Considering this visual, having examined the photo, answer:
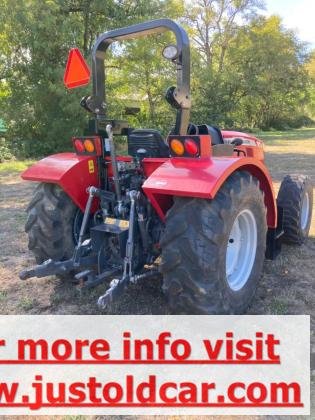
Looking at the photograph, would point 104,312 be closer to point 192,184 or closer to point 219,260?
point 219,260

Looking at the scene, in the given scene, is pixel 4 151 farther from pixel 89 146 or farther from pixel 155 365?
pixel 155 365

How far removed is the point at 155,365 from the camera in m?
2.60

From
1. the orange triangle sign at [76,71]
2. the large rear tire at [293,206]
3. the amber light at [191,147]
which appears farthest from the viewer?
the large rear tire at [293,206]

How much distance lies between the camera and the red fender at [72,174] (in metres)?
3.34

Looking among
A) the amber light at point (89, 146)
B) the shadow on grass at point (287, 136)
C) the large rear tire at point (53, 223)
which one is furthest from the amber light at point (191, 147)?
the shadow on grass at point (287, 136)

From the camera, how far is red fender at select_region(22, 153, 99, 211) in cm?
334

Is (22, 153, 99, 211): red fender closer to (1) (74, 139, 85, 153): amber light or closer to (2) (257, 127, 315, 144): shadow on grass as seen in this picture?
(1) (74, 139, 85, 153): amber light

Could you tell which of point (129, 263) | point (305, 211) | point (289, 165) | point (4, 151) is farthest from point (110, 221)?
point (4, 151)

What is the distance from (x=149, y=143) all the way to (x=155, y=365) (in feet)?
5.33

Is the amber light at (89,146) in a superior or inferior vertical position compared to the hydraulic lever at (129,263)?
superior

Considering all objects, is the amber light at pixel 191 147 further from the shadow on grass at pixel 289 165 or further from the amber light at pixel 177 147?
the shadow on grass at pixel 289 165

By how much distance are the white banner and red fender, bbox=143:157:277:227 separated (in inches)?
32.6

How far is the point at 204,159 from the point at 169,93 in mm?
525

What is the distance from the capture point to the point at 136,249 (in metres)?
3.07
